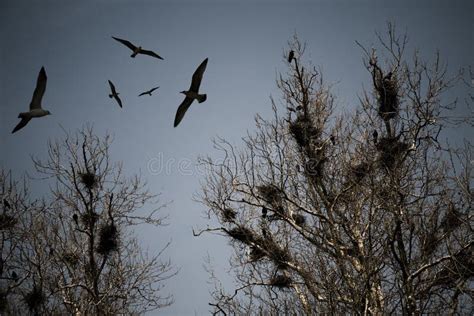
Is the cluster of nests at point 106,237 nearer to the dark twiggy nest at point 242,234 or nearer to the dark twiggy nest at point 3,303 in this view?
the dark twiggy nest at point 242,234

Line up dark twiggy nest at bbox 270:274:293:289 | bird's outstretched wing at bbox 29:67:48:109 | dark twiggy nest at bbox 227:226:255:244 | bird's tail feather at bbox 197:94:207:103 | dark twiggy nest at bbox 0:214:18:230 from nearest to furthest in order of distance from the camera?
bird's tail feather at bbox 197:94:207:103, bird's outstretched wing at bbox 29:67:48:109, dark twiggy nest at bbox 270:274:293:289, dark twiggy nest at bbox 227:226:255:244, dark twiggy nest at bbox 0:214:18:230

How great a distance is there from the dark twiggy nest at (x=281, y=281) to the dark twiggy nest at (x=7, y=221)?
5.58 m

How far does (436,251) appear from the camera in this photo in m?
5.25

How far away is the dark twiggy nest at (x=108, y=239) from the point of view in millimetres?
5867

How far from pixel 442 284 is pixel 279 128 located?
3.84m

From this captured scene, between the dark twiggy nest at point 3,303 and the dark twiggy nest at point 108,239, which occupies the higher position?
the dark twiggy nest at point 108,239

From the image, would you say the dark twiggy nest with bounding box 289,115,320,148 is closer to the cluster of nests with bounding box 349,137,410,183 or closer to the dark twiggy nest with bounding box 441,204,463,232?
the cluster of nests with bounding box 349,137,410,183

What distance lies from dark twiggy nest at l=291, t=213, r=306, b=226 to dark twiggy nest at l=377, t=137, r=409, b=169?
185 centimetres

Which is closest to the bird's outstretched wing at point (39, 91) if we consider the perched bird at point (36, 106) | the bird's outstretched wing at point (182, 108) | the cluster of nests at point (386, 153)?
the perched bird at point (36, 106)

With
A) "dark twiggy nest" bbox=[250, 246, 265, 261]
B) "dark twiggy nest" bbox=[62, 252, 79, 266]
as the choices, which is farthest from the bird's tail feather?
"dark twiggy nest" bbox=[62, 252, 79, 266]

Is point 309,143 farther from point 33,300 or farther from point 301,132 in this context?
point 33,300

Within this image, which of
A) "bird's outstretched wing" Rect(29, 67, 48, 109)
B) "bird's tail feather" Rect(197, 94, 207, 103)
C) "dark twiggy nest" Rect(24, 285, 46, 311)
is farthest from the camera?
"dark twiggy nest" Rect(24, 285, 46, 311)

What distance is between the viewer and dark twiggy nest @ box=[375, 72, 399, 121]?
582 centimetres

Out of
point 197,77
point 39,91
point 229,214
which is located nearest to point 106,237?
point 229,214
